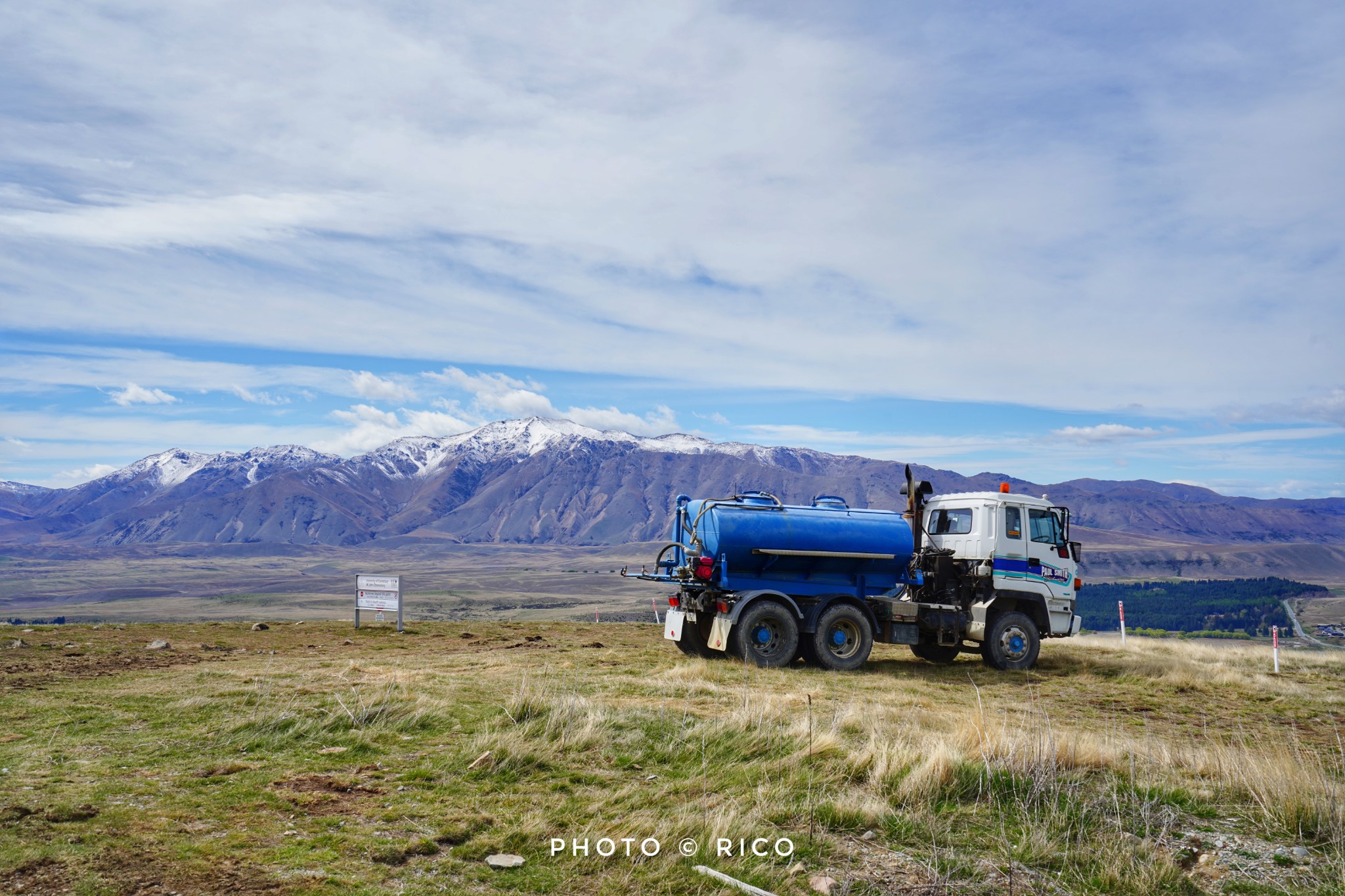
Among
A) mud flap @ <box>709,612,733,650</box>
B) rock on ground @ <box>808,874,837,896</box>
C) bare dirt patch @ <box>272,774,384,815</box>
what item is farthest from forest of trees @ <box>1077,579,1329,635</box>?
bare dirt patch @ <box>272,774,384,815</box>

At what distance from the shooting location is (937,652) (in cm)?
1847

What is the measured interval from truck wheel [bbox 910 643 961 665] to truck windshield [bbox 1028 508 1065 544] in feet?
9.84

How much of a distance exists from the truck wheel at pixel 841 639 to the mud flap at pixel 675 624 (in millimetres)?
2561

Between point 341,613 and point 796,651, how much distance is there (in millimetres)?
108605

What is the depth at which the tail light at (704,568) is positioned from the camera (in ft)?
51.4

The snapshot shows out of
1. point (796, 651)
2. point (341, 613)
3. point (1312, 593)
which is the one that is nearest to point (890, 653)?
point (796, 651)

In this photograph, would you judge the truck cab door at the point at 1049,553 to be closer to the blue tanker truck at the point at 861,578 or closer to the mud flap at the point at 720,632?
the blue tanker truck at the point at 861,578

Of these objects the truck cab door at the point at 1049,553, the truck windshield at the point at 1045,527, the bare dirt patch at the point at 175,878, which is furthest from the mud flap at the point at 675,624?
the bare dirt patch at the point at 175,878

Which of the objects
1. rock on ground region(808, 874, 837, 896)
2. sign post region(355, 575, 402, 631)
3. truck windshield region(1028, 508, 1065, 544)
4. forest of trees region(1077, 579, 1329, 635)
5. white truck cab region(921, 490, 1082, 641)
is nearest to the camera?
rock on ground region(808, 874, 837, 896)

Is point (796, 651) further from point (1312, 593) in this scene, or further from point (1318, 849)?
point (1312, 593)

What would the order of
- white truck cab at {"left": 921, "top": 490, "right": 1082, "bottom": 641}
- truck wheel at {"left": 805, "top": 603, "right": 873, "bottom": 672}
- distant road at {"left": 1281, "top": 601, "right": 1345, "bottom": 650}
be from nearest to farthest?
truck wheel at {"left": 805, "top": 603, "right": 873, "bottom": 672} → white truck cab at {"left": 921, "top": 490, "right": 1082, "bottom": 641} → distant road at {"left": 1281, "top": 601, "right": 1345, "bottom": 650}

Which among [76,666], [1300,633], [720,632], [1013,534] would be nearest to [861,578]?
[720,632]

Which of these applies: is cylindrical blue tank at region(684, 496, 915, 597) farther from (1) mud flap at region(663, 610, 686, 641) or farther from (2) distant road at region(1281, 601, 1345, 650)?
(2) distant road at region(1281, 601, 1345, 650)

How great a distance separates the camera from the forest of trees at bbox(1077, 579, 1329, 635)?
125 m
